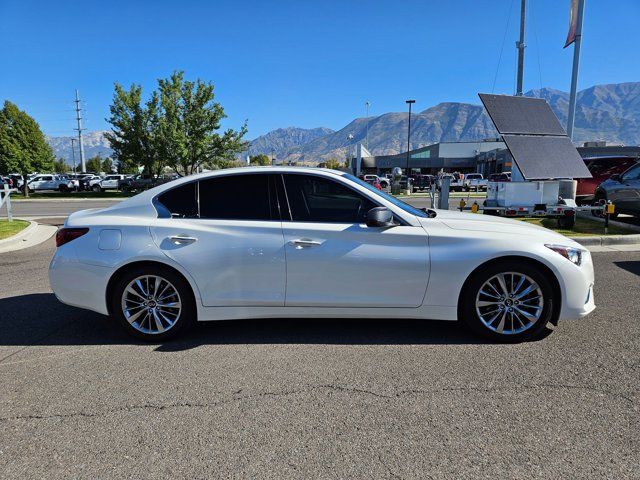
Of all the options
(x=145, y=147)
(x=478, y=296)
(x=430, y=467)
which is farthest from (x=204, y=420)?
(x=145, y=147)

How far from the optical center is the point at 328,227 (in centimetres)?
394

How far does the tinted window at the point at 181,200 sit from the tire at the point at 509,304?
2.61m

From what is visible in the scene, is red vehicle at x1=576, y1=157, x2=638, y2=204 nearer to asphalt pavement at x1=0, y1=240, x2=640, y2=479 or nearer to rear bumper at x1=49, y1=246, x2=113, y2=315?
asphalt pavement at x1=0, y1=240, x2=640, y2=479

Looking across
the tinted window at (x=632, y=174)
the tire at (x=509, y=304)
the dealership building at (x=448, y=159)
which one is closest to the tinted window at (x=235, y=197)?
the tire at (x=509, y=304)

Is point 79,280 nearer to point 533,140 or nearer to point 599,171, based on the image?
point 533,140

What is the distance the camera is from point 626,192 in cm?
1056

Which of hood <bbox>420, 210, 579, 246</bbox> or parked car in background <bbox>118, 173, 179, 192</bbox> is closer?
hood <bbox>420, 210, 579, 246</bbox>

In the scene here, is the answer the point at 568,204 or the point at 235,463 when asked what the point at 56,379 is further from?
the point at 568,204

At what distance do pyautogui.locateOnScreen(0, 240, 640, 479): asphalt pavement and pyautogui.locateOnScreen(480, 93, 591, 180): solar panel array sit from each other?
719 cm

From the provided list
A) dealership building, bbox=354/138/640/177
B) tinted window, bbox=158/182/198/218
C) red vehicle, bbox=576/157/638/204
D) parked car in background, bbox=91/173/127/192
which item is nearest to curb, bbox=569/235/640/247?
red vehicle, bbox=576/157/638/204

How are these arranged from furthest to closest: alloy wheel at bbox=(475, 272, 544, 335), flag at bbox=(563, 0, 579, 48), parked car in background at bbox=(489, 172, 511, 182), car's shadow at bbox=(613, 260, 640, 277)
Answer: flag at bbox=(563, 0, 579, 48) < parked car in background at bbox=(489, 172, 511, 182) < car's shadow at bbox=(613, 260, 640, 277) < alloy wheel at bbox=(475, 272, 544, 335)

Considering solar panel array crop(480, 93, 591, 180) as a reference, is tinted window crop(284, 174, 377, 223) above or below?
below

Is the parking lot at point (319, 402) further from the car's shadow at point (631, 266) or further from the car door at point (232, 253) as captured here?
the car's shadow at point (631, 266)

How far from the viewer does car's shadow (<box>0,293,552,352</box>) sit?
409 centimetres
